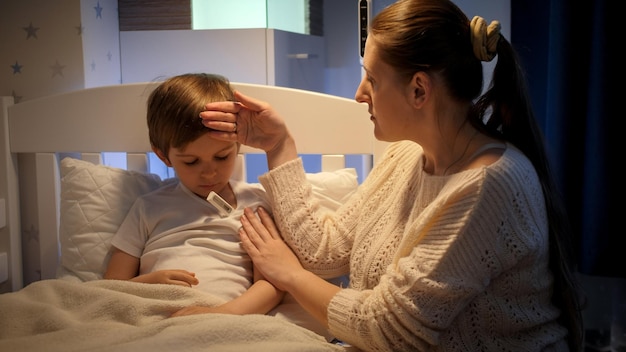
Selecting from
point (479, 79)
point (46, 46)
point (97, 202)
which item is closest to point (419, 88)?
point (479, 79)

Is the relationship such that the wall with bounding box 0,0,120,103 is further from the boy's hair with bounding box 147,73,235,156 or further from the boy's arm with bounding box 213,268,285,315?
the boy's arm with bounding box 213,268,285,315

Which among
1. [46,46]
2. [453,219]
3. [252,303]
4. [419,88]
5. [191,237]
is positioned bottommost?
[252,303]

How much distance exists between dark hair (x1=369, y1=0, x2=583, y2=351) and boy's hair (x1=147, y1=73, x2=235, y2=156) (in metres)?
0.41

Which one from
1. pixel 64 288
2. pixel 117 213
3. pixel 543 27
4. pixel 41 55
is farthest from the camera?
pixel 543 27

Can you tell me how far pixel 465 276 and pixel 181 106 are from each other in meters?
0.68

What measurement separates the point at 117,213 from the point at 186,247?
22 cm

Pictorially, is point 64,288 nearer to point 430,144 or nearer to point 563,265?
point 430,144

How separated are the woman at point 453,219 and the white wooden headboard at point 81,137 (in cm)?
33

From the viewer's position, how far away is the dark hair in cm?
120

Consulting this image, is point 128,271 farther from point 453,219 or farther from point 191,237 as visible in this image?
point 453,219

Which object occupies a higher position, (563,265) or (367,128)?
(367,128)

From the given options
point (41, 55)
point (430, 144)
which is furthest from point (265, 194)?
point (41, 55)

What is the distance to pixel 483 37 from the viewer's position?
1.19 meters

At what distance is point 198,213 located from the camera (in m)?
1.56
